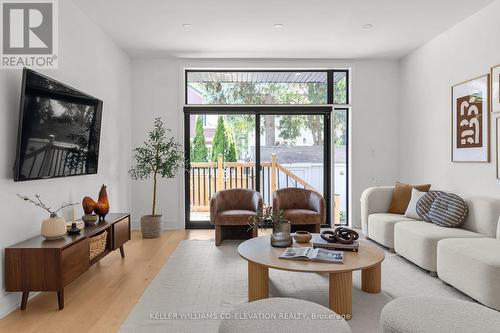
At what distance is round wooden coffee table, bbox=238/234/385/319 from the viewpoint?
2607mm

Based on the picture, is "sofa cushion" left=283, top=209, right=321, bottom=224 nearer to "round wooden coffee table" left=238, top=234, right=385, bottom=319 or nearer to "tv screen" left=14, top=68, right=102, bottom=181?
"round wooden coffee table" left=238, top=234, right=385, bottom=319

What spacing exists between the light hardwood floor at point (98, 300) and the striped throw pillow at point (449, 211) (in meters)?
3.15

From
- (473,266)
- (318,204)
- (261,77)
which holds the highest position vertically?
(261,77)

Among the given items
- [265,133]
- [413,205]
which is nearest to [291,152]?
[265,133]

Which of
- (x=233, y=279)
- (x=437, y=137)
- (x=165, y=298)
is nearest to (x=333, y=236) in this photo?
(x=233, y=279)

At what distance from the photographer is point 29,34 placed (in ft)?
11.0

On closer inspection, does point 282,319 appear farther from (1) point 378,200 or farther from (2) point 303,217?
(1) point 378,200

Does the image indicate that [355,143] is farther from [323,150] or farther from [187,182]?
[187,182]

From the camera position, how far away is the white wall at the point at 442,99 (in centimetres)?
389

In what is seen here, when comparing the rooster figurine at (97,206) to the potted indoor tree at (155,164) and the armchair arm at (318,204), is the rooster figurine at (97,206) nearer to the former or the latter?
the potted indoor tree at (155,164)

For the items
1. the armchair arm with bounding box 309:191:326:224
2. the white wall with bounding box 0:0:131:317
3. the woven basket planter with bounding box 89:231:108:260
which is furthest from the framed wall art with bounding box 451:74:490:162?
the white wall with bounding box 0:0:131:317

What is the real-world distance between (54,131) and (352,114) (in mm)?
4510

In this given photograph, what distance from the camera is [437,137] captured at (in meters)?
4.88

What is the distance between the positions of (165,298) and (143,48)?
3.83 m
